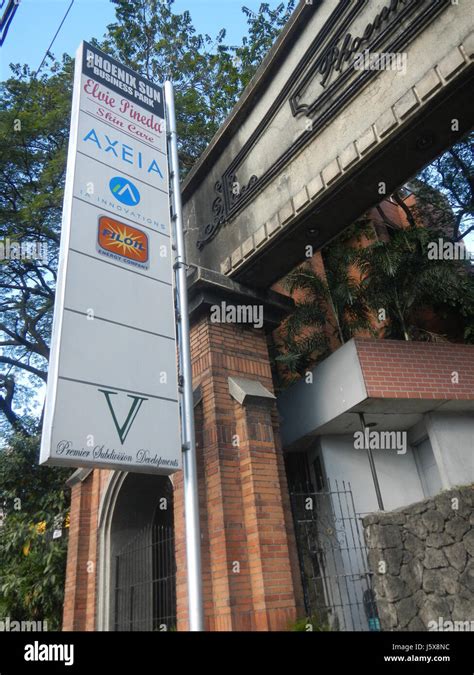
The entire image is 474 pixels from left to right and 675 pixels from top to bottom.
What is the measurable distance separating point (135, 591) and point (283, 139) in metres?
Answer: 6.68

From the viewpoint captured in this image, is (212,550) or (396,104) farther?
(212,550)

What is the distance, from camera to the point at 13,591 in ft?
33.2

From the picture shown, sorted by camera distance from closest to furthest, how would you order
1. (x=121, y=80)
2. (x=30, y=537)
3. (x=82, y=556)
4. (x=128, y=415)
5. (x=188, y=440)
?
(x=128, y=415) < (x=188, y=440) < (x=121, y=80) < (x=82, y=556) < (x=30, y=537)

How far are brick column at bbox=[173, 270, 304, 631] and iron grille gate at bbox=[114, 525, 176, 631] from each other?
1706mm

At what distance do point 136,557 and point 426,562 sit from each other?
167 inches

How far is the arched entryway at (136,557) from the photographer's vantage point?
7.60 metres

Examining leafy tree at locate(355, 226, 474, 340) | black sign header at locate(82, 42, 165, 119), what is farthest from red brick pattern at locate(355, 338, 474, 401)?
Result: black sign header at locate(82, 42, 165, 119)

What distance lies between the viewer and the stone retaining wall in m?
5.35

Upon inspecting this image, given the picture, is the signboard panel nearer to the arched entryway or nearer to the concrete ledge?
the concrete ledge

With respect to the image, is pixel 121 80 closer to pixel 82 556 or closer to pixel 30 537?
pixel 82 556

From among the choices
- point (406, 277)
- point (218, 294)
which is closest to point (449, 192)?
point (406, 277)

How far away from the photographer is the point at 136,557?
793cm

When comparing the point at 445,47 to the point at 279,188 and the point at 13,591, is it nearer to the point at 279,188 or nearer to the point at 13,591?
the point at 279,188
